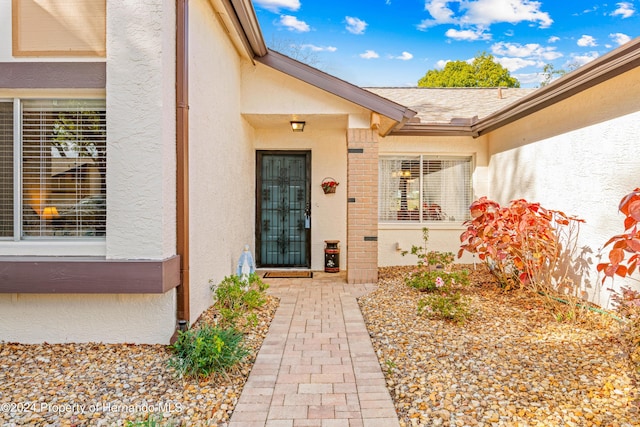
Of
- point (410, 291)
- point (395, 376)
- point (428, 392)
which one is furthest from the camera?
point (410, 291)

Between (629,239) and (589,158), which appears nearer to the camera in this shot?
(629,239)

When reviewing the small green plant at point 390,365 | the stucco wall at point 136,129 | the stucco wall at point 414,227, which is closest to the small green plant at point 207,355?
the stucco wall at point 136,129

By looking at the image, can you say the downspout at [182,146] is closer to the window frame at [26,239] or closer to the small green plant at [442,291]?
the window frame at [26,239]

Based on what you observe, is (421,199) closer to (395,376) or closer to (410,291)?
(410,291)

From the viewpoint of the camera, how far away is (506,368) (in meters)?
3.42

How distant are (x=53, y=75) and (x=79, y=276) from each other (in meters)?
1.94

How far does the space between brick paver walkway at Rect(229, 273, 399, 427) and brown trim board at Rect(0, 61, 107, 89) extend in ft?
10.2

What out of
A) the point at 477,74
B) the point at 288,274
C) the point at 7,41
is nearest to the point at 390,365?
the point at 288,274

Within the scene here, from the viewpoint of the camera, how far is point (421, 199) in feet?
28.7

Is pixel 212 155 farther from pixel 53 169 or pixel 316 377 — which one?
pixel 316 377

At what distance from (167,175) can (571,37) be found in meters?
29.8

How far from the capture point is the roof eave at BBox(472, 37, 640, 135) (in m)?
4.35

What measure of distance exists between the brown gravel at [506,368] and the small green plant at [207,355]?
1332mm

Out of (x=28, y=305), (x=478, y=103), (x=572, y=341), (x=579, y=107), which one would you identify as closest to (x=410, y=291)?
(x=572, y=341)
